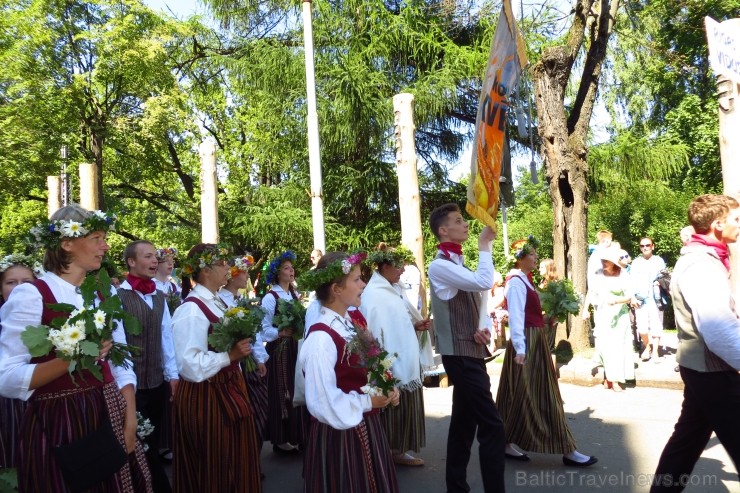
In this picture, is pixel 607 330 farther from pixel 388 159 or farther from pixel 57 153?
pixel 57 153


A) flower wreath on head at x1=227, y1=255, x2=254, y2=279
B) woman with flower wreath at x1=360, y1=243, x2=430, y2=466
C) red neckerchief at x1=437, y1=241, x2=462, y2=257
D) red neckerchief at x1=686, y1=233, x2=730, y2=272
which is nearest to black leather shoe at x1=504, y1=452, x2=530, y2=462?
woman with flower wreath at x1=360, y1=243, x2=430, y2=466

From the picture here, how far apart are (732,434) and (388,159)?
15.4 metres

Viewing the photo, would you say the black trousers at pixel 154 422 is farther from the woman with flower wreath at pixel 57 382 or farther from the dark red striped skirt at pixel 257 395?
the woman with flower wreath at pixel 57 382

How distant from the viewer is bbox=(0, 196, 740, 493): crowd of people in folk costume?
119 inches

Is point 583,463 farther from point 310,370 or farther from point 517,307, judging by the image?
point 310,370

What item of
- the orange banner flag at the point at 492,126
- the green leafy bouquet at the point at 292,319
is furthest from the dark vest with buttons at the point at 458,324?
the green leafy bouquet at the point at 292,319

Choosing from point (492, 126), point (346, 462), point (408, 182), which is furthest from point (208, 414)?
point (408, 182)

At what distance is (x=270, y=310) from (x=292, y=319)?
0.49m

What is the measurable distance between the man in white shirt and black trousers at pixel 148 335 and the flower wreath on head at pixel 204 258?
2.61 feet

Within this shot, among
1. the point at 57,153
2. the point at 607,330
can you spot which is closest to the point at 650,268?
the point at 607,330

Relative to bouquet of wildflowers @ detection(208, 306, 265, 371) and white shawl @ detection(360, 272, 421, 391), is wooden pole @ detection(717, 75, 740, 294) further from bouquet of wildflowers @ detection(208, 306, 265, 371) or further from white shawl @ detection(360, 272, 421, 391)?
bouquet of wildflowers @ detection(208, 306, 265, 371)

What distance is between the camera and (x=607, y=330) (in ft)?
29.2

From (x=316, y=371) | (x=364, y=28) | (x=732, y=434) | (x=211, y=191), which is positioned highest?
(x=364, y=28)

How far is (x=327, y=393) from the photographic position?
3.27 meters
